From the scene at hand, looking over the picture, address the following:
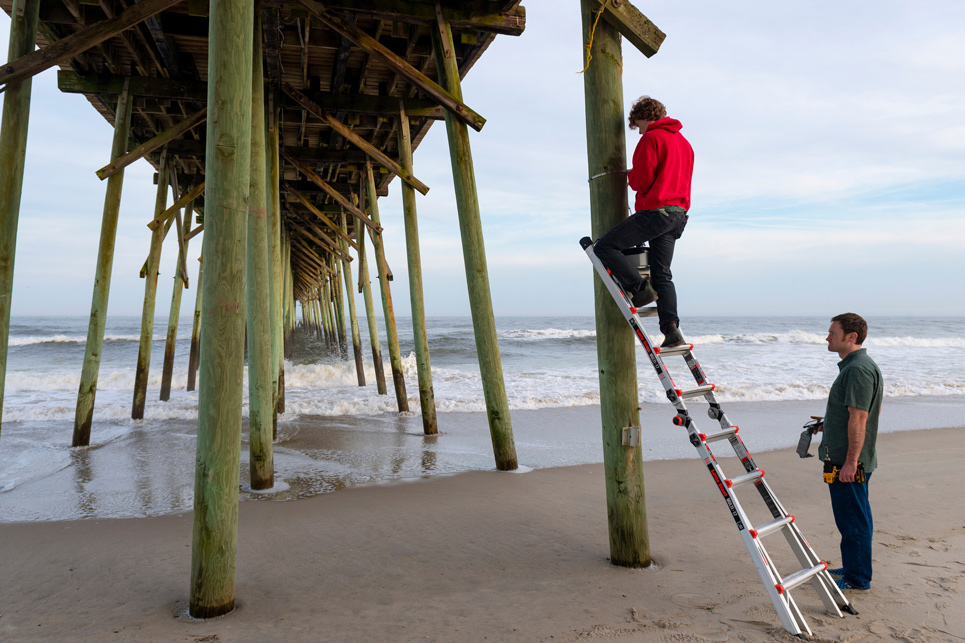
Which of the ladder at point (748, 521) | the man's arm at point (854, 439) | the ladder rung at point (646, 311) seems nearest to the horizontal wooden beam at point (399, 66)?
the ladder at point (748, 521)

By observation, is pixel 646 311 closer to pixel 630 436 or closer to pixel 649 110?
pixel 630 436

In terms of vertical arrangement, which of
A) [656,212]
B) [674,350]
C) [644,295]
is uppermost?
[656,212]

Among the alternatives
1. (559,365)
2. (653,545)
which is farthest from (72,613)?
(559,365)

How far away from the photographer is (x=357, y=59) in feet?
22.1

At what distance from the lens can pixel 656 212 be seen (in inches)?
115

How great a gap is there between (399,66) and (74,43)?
7.87 ft

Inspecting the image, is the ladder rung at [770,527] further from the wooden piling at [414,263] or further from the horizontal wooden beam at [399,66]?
the wooden piling at [414,263]

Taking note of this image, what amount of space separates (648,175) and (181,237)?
8157 millimetres

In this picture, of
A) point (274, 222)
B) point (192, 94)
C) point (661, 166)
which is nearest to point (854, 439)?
point (661, 166)

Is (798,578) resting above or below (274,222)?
below

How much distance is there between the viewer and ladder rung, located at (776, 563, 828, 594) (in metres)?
2.37

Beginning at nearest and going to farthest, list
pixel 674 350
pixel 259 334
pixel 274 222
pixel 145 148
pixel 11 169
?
pixel 674 350, pixel 11 169, pixel 259 334, pixel 145 148, pixel 274 222

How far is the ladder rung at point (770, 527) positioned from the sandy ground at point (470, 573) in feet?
1.17

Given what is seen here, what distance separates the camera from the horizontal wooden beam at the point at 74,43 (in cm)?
414
